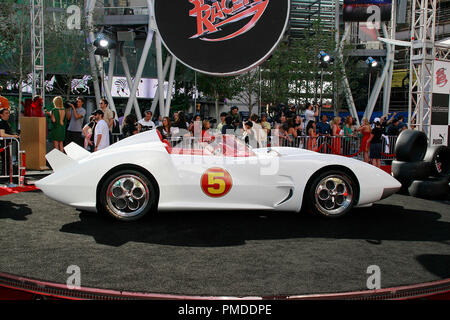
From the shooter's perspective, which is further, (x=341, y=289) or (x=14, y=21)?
(x=14, y=21)

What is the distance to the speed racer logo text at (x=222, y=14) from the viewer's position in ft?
33.1

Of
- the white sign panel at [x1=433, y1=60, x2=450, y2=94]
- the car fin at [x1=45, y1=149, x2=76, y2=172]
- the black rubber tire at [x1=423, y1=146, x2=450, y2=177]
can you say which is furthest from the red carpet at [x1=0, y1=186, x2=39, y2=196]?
the white sign panel at [x1=433, y1=60, x2=450, y2=94]

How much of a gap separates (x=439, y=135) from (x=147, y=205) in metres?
8.74

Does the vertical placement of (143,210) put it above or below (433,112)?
below

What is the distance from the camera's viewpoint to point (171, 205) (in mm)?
5016

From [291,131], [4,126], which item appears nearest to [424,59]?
[291,131]

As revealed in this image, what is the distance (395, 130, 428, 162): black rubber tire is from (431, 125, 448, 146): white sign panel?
3.99 metres

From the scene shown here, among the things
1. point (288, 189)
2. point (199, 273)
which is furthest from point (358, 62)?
point (199, 273)

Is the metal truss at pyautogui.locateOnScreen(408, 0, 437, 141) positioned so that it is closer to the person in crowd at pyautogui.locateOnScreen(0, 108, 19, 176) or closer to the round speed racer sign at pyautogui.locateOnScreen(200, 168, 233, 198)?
the round speed racer sign at pyautogui.locateOnScreen(200, 168, 233, 198)

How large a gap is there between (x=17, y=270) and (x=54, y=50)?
18.2 metres

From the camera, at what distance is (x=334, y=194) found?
5.39 meters
